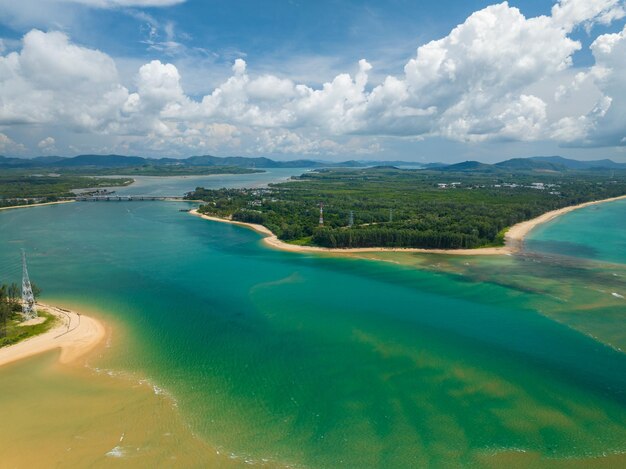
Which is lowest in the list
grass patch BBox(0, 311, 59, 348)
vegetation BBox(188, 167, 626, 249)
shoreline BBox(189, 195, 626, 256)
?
→ grass patch BBox(0, 311, 59, 348)

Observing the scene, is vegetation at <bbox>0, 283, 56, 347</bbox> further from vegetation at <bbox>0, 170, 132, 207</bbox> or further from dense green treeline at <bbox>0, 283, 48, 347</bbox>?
vegetation at <bbox>0, 170, 132, 207</bbox>

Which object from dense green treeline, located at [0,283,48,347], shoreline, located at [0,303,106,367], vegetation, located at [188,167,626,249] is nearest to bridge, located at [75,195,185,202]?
vegetation, located at [188,167,626,249]

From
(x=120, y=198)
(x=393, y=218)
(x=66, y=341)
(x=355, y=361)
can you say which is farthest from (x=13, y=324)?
(x=120, y=198)

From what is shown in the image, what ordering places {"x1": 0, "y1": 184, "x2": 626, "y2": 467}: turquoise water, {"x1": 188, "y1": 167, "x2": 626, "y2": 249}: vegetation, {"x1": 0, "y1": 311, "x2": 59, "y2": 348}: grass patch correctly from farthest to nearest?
{"x1": 188, "y1": 167, "x2": 626, "y2": 249}: vegetation → {"x1": 0, "y1": 311, "x2": 59, "y2": 348}: grass patch → {"x1": 0, "y1": 184, "x2": 626, "y2": 467}: turquoise water

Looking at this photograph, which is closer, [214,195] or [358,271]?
[358,271]

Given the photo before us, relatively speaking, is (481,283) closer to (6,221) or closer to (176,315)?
(176,315)

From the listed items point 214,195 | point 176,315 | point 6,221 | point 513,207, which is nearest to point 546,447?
point 176,315

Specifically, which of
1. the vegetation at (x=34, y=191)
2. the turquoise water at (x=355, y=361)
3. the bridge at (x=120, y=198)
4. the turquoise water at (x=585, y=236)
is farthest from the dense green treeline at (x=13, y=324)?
the bridge at (x=120, y=198)
